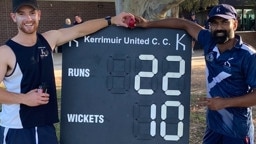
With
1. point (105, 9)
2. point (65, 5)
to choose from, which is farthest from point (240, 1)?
point (65, 5)

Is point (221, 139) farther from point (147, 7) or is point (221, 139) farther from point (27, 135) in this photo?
point (147, 7)

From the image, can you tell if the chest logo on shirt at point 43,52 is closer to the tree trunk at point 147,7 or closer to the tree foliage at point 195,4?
the tree trunk at point 147,7

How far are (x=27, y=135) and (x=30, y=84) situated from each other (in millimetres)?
423

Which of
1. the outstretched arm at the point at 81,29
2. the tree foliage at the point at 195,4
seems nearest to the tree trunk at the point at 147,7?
the outstretched arm at the point at 81,29

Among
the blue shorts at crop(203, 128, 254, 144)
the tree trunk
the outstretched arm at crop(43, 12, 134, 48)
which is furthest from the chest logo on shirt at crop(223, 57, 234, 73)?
the tree trunk

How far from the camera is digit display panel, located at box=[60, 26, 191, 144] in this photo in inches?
160

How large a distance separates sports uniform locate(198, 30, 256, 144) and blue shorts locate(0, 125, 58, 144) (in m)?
1.45

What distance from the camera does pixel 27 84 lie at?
12.1 ft

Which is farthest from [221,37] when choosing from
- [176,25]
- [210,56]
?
[176,25]

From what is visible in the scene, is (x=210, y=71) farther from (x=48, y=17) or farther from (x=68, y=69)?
(x=48, y=17)

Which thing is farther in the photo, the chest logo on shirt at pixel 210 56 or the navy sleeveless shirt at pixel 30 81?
the chest logo on shirt at pixel 210 56

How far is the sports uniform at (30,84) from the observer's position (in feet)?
12.0

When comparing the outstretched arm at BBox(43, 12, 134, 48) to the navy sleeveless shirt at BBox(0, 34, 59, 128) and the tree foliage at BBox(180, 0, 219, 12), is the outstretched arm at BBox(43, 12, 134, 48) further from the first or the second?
the tree foliage at BBox(180, 0, 219, 12)

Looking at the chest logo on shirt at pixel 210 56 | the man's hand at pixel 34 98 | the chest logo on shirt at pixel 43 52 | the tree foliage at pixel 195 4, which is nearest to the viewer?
the man's hand at pixel 34 98
